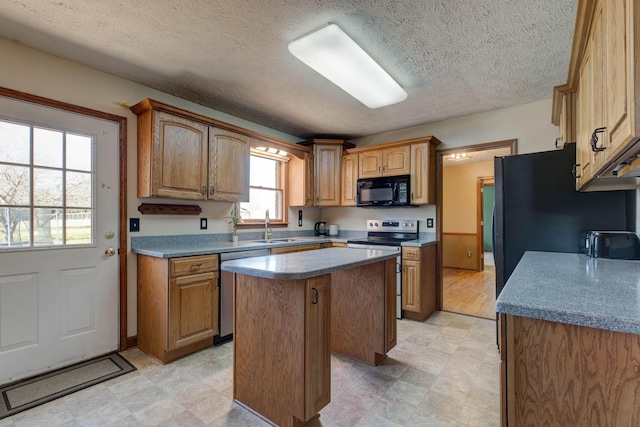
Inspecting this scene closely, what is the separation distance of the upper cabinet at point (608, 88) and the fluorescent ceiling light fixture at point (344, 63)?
3.75 ft

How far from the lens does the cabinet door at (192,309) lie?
236 centimetres

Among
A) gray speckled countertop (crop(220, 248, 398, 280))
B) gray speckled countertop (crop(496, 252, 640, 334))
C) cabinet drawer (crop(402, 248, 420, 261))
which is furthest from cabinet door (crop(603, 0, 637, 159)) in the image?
cabinet drawer (crop(402, 248, 420, 261))

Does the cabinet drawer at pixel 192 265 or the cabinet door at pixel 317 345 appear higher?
the cabinet drawer at pixel 192 265

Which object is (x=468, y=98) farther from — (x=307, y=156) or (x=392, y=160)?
(x=307, y=156)

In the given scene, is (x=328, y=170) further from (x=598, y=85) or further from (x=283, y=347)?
(x=598, y=85)

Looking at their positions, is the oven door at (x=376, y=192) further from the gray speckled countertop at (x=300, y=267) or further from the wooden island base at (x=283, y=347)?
the wooden island base at (x=283, y=347)

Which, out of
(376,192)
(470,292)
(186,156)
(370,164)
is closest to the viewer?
(186,156)

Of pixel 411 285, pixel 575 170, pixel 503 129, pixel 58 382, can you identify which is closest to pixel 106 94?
pixel 58 382

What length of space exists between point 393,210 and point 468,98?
1606 millimetres

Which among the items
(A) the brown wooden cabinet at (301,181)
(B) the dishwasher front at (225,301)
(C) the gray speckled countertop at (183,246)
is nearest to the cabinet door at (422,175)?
(C) the gray speckled countertop at (183,246)

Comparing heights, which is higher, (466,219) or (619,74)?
(619,74)

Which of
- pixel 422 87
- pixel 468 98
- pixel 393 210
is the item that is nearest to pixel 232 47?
pixel 422 87

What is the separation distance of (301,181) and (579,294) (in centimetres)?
340

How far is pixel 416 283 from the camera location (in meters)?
3.30
